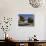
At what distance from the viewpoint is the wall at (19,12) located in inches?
196

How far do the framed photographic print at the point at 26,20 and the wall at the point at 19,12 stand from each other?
0.39 feet

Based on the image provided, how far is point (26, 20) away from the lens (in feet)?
16.5

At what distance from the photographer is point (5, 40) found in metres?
4.70

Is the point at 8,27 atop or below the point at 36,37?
atop

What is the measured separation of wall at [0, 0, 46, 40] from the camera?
16.3 ft

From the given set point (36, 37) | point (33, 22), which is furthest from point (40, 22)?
point (36, 37)

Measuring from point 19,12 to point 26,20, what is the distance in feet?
1.30

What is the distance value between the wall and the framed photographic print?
0.12 meters

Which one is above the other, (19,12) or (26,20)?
(19,12)

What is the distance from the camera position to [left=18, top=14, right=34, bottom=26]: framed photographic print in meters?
5.00

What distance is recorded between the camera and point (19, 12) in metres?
5.01

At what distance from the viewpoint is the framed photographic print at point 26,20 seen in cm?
500

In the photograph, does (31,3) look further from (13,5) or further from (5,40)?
(5,40)

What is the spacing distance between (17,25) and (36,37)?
0.83 meters
